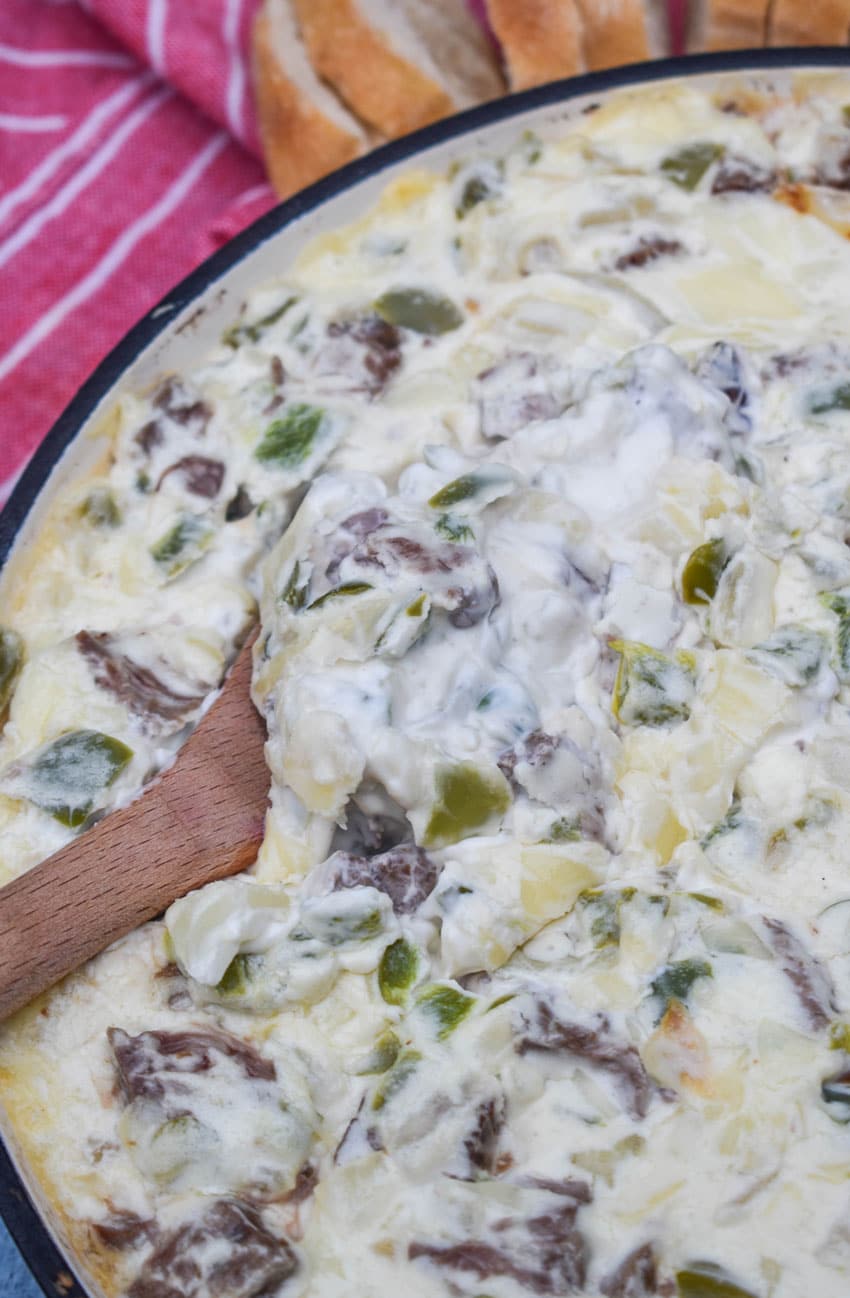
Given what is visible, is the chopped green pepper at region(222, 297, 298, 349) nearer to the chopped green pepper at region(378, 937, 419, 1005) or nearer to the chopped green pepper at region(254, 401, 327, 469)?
the chopped green pepper at region(254, 401, 327, 469)

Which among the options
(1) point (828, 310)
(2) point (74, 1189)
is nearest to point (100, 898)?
(2) point (74, 1189)

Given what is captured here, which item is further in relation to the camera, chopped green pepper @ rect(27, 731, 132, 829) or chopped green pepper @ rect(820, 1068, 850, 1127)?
chopped green pepper @ rect(27, 731, 132, 829)

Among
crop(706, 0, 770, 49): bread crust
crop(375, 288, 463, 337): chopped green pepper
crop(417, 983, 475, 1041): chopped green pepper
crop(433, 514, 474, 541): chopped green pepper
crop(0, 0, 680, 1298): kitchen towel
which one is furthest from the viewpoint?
Result: crop(0, 0, 680, 1298): kitchen towel

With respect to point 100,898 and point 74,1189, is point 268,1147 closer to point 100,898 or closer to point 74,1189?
point 74,1189

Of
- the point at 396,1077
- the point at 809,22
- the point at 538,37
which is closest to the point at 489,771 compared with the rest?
the point at 396,1077

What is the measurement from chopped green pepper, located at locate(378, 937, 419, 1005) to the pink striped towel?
1.96 m

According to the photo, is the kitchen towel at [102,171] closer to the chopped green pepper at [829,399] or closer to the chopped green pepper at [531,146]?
the chopped green pepper at [531,146]

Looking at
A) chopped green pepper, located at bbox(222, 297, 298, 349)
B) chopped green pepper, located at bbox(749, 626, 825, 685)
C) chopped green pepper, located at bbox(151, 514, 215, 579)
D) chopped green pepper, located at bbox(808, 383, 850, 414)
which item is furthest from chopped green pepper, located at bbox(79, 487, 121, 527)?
chopped green pepper, located at bbox(808, 383, 850, 414)

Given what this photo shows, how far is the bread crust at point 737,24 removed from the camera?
10.8 ft

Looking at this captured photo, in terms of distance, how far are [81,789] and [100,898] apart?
9.3 inches

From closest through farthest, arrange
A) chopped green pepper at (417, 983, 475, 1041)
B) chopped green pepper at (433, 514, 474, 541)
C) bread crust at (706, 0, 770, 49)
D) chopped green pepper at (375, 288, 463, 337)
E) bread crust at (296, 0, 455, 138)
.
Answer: chopped green pepper at (417, 983, 475, 1041) < chopped green pepper at (433, 514, 474, 541) < chopped green pepper at (375, 288, 463, 337) < bread crust at (706, 0, 770, 49) < bread crust at (296, 0, 455, 138)

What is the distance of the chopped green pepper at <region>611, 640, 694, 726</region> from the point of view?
2383 mm

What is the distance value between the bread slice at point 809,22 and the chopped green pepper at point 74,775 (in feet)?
7.80

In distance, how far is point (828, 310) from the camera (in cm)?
281
